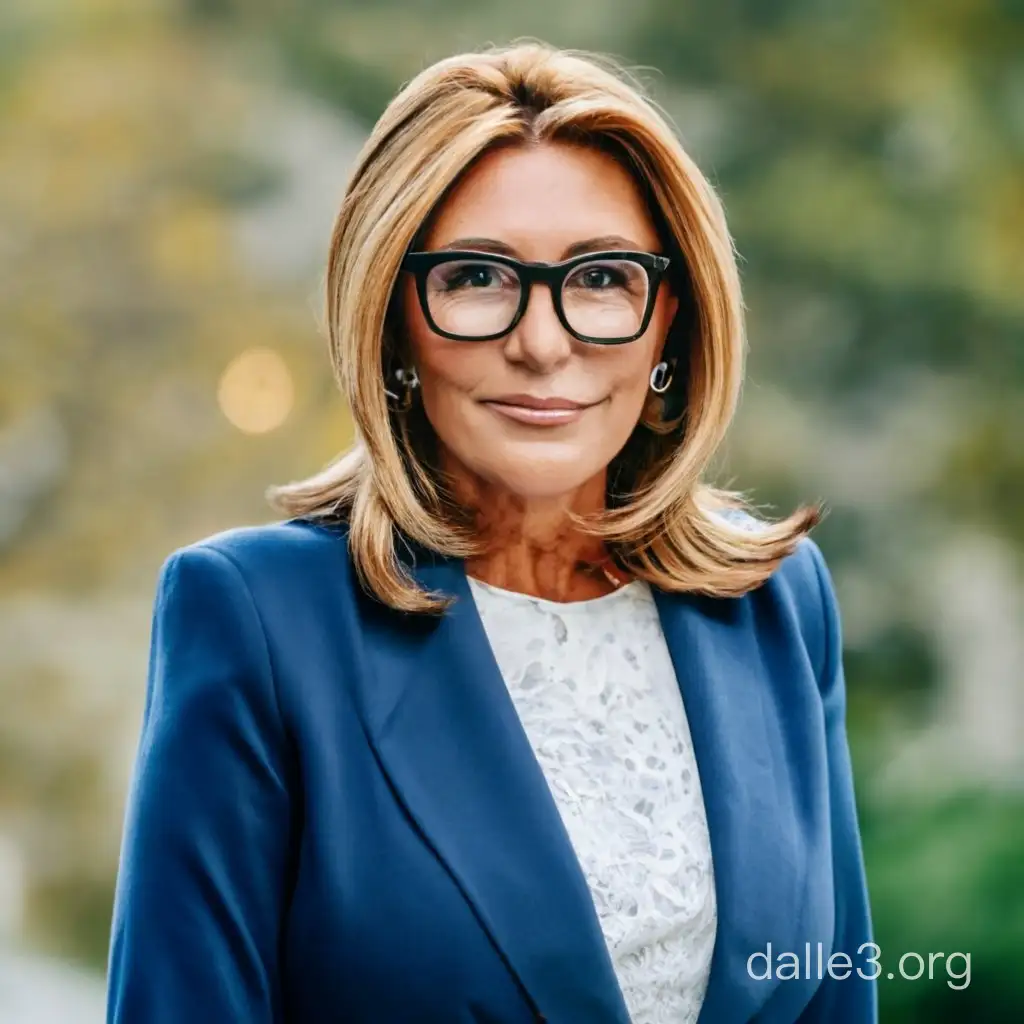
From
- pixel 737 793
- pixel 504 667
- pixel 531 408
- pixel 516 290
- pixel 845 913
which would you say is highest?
pixel 516 290

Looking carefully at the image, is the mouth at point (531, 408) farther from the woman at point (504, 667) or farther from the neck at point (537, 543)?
the neck at point (537, 543)

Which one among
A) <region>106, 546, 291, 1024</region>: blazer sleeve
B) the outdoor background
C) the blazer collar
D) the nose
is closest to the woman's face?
the nose

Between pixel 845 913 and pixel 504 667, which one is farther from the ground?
pixel 504 667

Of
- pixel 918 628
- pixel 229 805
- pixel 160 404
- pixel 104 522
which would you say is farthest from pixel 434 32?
pixel 229 805

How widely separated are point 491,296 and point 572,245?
0.08 metres

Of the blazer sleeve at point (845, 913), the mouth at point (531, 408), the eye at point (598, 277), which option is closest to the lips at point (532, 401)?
the mouth at point (531, 408)

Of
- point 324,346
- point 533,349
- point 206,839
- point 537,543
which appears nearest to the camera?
point 206,839

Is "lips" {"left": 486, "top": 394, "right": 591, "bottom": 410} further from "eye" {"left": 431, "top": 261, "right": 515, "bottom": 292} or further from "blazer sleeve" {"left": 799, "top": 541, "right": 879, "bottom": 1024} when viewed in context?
"blazer sleeve" {"left": 799, "top": 541, "right": 879, "bottom": 1024}

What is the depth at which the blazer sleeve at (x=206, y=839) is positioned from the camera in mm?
1140

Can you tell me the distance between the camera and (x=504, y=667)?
132 cm

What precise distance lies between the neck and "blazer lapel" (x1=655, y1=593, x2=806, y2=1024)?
8cm

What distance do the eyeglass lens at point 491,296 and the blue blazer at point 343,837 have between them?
22cm

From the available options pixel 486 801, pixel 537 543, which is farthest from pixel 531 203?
pixel 486 801

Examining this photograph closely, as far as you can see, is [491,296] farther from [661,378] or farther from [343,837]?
[343,837]
